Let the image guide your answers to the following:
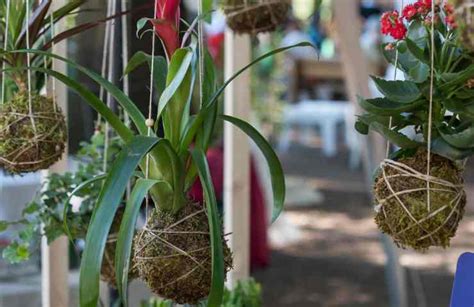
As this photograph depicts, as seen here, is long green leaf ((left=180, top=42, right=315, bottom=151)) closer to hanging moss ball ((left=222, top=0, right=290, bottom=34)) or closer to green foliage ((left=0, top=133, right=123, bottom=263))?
green foliage ((left=0, top=133, right=123, bottom=263))

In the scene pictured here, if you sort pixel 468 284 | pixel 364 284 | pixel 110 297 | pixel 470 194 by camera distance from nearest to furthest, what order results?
pixel 468 284 → pixel 110 297 → pixel 364 284 → pixel 470 194

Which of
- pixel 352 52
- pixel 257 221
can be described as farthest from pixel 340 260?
pixel 352 52

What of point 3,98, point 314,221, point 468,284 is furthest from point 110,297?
point 314,221

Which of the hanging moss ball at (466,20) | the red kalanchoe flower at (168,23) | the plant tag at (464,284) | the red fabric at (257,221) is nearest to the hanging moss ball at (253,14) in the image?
the red kalanchoe flower at (168,23)

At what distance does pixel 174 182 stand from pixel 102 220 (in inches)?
10.2

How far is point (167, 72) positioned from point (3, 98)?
0.47 metres

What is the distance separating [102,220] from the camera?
137cm

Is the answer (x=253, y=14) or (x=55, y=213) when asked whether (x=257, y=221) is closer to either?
(x=253, y=14)

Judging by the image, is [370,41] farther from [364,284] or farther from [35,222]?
[35,222]

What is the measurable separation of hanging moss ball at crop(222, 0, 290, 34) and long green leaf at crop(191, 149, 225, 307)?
890mm

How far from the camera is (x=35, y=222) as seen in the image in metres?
2.11

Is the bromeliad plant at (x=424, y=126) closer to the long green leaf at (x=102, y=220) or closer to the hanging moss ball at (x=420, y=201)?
the hanging moss ball at (x=420, y=201)

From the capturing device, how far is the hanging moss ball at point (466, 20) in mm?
1160

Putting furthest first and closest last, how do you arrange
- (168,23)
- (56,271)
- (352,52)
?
1. (352,52)
2. (56,271)
3. (168,23)
